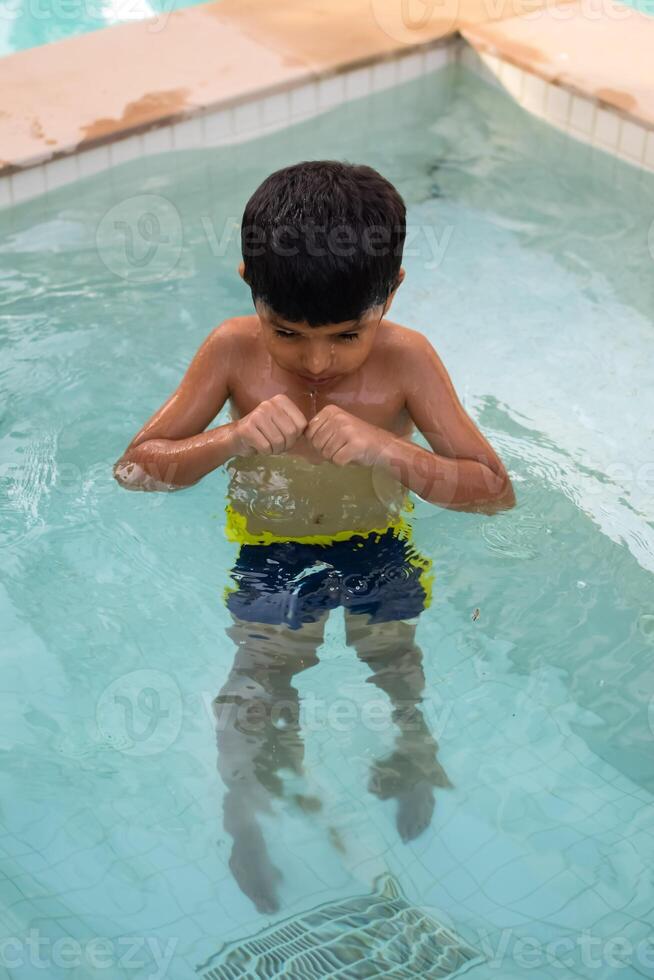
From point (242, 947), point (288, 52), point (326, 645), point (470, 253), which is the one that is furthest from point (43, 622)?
point (288, 52)

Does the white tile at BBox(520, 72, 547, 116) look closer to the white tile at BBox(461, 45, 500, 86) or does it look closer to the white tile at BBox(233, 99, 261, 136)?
the white tile at BBox(461, 45, 500, 86)

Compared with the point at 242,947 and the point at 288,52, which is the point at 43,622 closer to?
the point at 242,947

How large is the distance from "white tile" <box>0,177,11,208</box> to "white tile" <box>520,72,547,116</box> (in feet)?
7.34

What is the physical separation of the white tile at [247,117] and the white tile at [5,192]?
1.00m

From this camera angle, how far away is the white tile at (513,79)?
520 centimetres

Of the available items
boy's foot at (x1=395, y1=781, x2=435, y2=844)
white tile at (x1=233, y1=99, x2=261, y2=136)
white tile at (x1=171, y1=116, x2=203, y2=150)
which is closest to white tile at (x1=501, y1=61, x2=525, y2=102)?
white tile at (x1=233, y1=99, x2=261, y2=136)

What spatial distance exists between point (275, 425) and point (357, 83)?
10.6 feet

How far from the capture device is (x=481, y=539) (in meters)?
3.32

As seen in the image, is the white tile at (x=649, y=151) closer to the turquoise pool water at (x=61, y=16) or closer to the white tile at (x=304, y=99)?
the white tile at (x=304, y=99)

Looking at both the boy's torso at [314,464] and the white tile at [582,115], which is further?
the white tile at [582,115]

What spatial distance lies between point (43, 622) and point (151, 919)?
922 mm

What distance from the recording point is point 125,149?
4.67 metres

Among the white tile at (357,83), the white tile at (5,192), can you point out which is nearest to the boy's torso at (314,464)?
the white tile at (5,192)

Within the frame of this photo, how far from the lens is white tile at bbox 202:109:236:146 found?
484 centimetres
